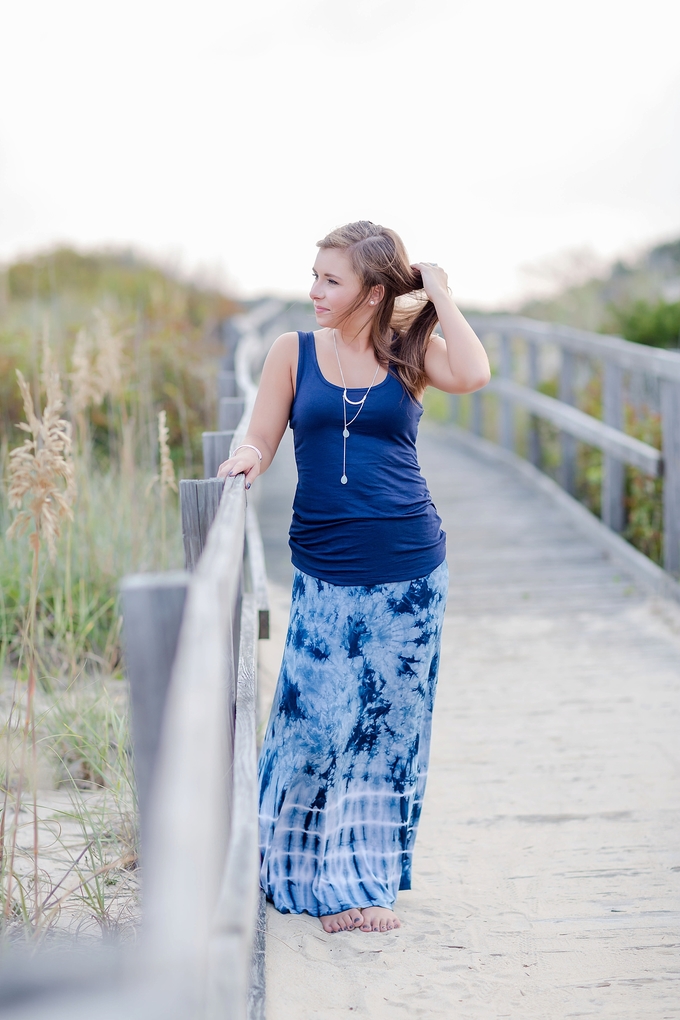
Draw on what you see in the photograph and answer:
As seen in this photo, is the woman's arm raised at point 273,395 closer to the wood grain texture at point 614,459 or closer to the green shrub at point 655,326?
the wood grain texture at point 614,459

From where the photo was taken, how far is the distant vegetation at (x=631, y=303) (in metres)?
9.01

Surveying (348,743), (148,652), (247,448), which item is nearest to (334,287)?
(247,448)

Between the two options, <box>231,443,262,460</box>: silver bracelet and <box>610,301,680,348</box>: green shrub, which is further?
<box>610,301,680,348</box>: green shrub

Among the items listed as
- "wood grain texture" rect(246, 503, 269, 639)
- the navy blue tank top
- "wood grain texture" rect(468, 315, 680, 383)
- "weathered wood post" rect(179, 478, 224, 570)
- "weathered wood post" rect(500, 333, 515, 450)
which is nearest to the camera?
"weathered wood post" rect(179, 478, 224, 570)

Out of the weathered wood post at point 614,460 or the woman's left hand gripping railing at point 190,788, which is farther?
the weathered wood post at point 614,460

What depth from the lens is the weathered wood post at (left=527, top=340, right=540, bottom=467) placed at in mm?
8359

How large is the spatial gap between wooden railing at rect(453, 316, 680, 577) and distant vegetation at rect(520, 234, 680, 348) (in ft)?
1.93

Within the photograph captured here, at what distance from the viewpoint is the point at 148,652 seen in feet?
4.00

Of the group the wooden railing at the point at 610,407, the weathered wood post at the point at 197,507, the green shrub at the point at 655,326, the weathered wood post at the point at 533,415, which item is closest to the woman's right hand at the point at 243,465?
the weathered wood post at the point at 197,507

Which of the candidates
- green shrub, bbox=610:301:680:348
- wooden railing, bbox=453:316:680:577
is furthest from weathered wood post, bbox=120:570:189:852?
green shrub, bbox=610:301:680:348

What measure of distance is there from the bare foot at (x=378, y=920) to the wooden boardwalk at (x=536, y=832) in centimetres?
3

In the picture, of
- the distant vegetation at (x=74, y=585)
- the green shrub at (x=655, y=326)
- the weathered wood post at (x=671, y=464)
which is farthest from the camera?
the green shrub at (x=655, y=326)

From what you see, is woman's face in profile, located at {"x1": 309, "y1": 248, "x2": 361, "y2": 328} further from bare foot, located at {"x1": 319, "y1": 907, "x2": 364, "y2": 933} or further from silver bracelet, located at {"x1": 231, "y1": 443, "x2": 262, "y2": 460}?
bare foot, located at {"x1": 319, "y1": 907, "x2": 364, "y2": 933}

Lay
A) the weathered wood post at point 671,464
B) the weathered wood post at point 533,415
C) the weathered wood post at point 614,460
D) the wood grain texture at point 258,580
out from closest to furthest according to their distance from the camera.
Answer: the wood grain texture at point 258,580
the weathered wood post at point 671,464
the weathered wood post at point 614,460
the weathered wood post at point 533,415
